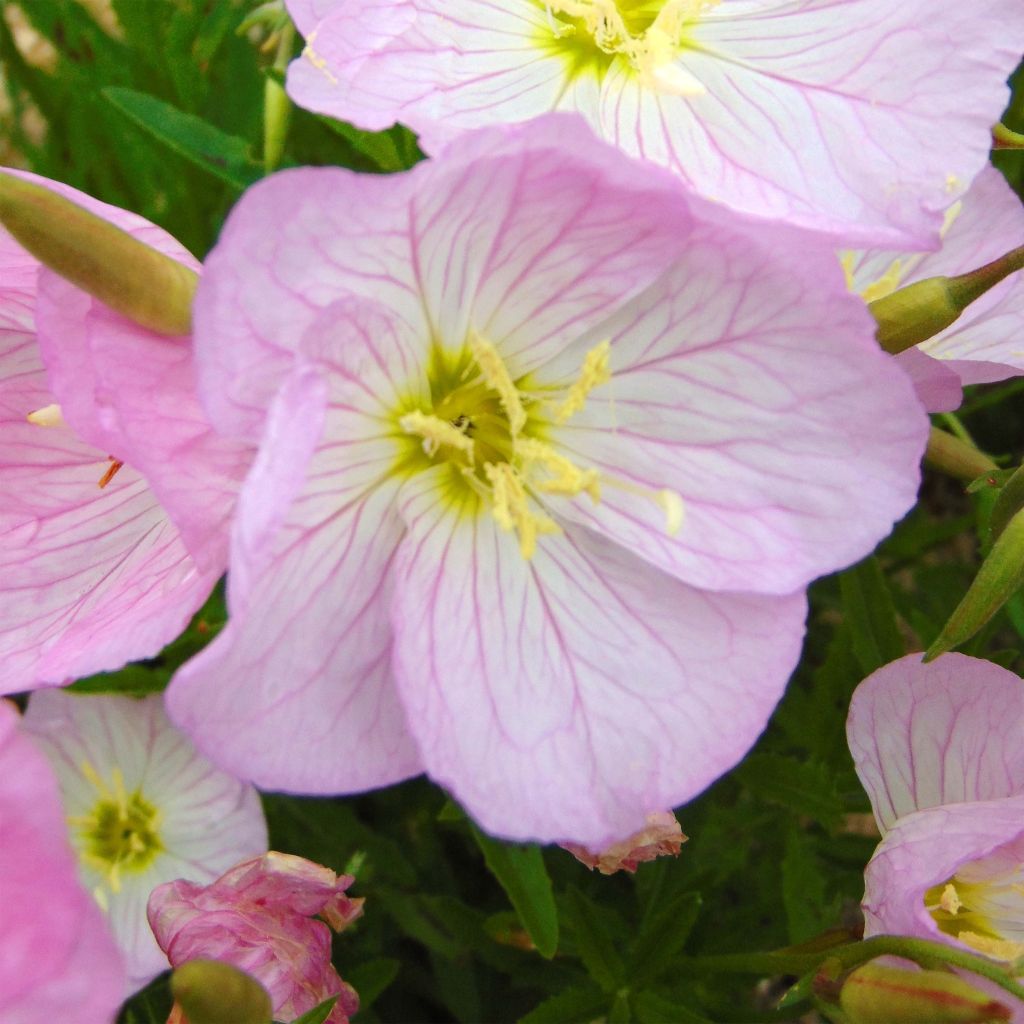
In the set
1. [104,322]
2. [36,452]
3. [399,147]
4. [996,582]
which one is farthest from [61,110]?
[996,582]

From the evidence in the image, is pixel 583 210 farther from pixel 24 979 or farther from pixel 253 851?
pixel 253 851

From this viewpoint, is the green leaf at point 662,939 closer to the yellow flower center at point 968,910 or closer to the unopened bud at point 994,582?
the yellow flower center at point 968,910

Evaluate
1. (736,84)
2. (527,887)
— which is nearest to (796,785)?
(527,887)

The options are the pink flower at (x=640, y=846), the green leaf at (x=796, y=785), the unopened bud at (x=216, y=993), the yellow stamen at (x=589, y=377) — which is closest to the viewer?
the unopened bud at (x=216, y=993)

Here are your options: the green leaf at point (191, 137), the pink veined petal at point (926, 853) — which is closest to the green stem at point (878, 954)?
the pink veined petal at point (926, 853)

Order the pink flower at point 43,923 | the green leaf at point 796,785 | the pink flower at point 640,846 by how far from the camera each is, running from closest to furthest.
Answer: the pink flower at point 43,923 < the pink flower at point 640,846 < the green leaf at point 796,785

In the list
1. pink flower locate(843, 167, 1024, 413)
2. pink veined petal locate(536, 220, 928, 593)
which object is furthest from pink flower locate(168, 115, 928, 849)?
pink flower locate(843, 167, 1024, 413)

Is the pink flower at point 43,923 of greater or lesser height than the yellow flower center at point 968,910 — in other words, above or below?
above

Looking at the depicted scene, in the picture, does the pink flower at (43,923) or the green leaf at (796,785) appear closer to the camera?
the pink flower at (43,923)
